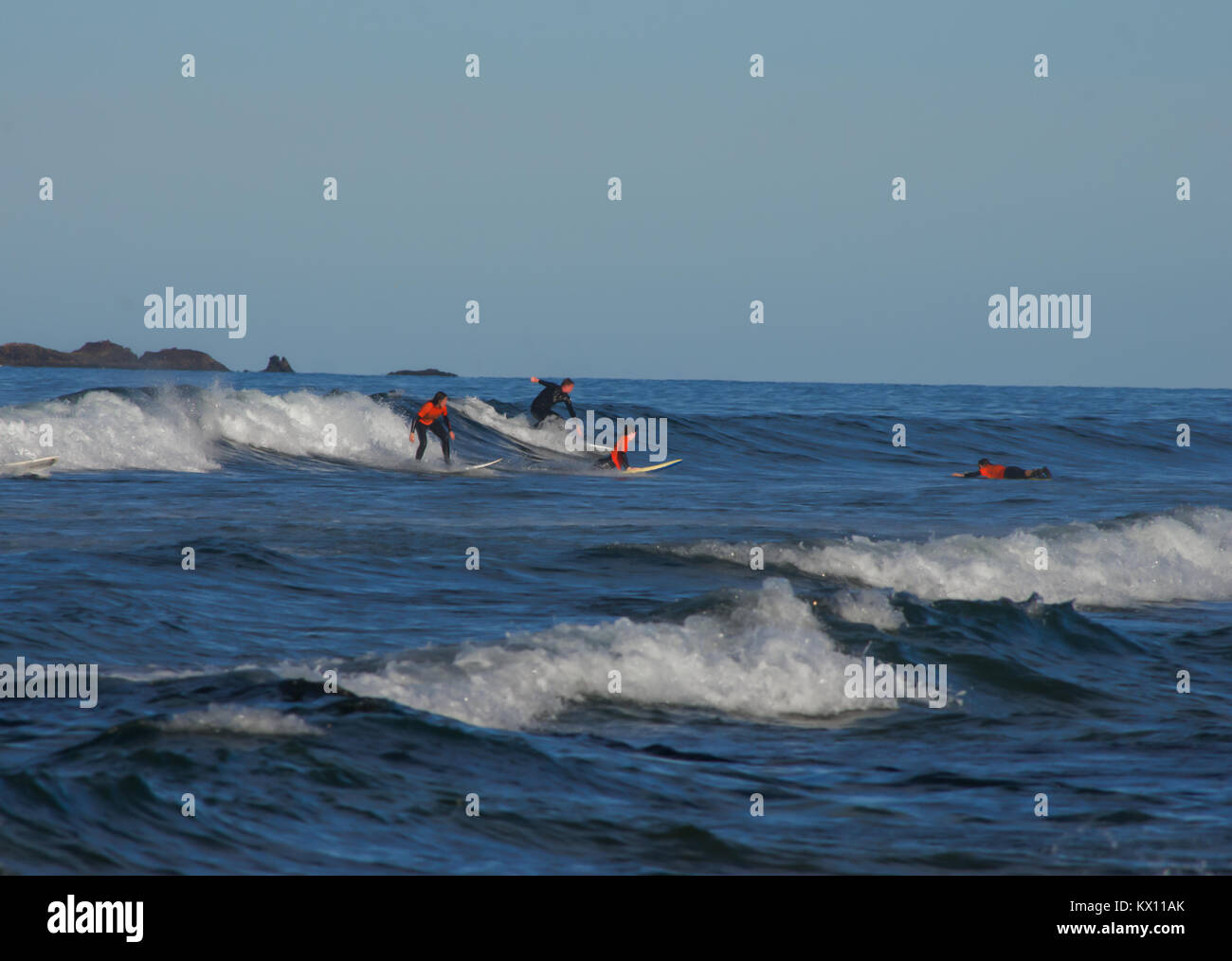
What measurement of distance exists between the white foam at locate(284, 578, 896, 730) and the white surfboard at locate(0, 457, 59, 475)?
15240 mm

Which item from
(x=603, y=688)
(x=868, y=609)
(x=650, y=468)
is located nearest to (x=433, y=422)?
(x=650, y=468)

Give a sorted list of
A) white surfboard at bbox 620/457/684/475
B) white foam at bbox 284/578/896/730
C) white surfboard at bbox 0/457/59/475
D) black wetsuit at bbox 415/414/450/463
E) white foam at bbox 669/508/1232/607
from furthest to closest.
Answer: white surfboard at bbox 620/457/684/475, black wetsuit at bbox 415/414/450/463, white surfboard at bbox 0/457/59/475, white foam at bbox 669/508/1232/607, white foam at bbox 284/578/896/730

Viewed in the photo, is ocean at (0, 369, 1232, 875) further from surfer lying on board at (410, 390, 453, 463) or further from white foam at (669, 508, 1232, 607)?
surfer lying on board at (410, 390, 453, 463)

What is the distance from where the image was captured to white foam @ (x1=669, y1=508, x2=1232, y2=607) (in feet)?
46.6

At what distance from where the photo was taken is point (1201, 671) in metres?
10.2

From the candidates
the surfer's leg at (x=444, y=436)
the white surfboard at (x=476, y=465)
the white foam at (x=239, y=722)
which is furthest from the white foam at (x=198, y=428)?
the white foam at (x=239, y=722)

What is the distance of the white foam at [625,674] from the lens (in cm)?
813

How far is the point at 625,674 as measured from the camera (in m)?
8.95

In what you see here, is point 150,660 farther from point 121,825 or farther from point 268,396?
point 268,396

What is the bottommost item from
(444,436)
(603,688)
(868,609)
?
(603,688)

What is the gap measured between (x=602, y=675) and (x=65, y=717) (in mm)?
3512

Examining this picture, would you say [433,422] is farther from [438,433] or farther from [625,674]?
[625,674]

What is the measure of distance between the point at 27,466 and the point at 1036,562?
16837mm

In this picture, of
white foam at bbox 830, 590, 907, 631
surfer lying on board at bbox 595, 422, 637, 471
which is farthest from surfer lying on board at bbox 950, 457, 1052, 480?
white foam at bbox 830, 590, 907, 631
